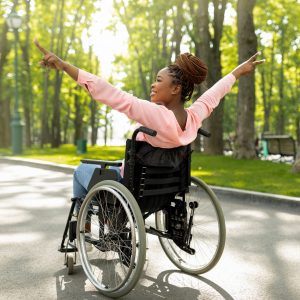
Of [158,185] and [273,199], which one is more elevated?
[158,185]

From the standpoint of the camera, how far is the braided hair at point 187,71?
12.1 ft

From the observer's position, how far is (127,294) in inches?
139

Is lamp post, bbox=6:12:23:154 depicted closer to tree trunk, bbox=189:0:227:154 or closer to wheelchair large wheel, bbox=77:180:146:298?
tree trunk, bbox=189:0:227:154

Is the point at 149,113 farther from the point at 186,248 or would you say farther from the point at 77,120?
the point at 77,120

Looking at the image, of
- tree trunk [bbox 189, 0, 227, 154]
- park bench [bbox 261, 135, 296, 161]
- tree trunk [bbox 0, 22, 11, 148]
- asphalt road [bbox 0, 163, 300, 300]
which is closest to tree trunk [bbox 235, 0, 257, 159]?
park bench [bbox 261, 135, 296, 161]

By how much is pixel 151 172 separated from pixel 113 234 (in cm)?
51

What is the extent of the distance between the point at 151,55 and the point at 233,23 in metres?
5.99

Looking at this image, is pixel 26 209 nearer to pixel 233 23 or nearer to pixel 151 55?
pixel 151 55

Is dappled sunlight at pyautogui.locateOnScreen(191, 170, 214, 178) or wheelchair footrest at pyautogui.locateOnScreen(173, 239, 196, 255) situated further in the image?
dappled sunlight at pyautogui.locateOnScreen(191, 170, 214, 178)

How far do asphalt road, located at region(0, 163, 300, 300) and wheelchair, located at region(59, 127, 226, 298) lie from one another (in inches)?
6.6

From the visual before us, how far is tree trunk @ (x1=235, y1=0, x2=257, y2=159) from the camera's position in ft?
48.0

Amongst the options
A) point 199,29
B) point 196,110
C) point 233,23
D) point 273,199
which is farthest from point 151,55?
point 196,110

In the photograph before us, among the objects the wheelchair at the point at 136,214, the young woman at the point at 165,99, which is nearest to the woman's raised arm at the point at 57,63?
the young woman at the point at 165,99

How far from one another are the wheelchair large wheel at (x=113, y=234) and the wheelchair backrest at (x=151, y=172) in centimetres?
14
